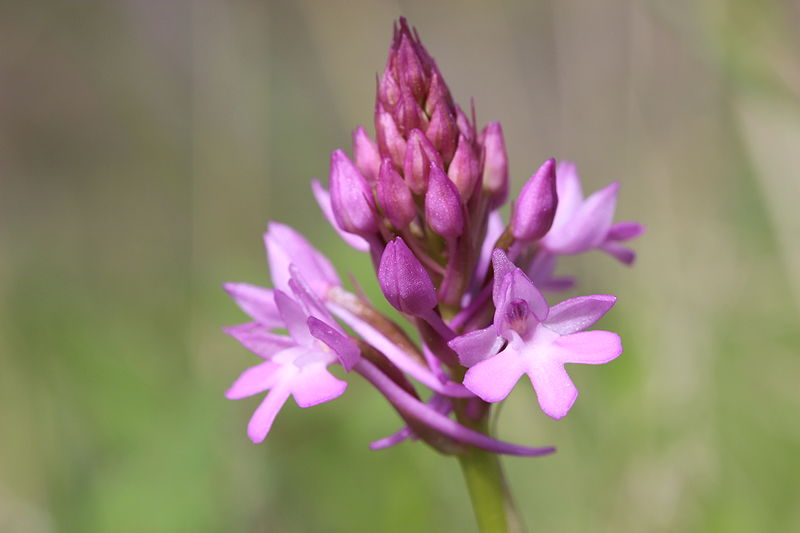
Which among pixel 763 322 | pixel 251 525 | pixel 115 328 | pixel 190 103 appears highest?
pixel 190 103

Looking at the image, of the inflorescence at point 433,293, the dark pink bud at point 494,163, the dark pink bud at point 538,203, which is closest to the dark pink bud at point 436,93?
the inflorescence at point 433,293

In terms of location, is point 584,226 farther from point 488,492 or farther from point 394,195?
point 488,492

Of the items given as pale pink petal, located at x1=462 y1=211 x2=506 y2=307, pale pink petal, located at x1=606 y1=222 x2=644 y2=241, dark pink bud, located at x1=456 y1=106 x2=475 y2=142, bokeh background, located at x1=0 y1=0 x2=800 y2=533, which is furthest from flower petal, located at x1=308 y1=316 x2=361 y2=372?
bokeh background, located at x1=0 y1=0 x2=800 y2=533

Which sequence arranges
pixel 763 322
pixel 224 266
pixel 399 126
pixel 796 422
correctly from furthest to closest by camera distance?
pixel 224 266 < pixel 763 322 < pixel 796 422 < pixel 399 126

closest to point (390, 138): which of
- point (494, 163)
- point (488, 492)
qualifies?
point (494, 163)

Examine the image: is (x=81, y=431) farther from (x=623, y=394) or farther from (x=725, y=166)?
(x=725, y=166)

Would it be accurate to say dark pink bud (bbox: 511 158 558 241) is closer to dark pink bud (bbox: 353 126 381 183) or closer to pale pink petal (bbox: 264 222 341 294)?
dark pink bud (bbox: 353 126 381 183)

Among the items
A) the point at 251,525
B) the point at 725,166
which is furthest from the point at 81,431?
the point at 725,166
